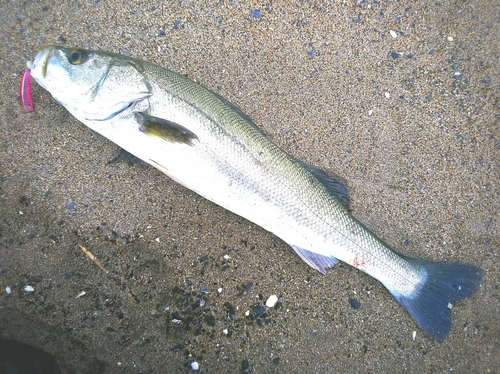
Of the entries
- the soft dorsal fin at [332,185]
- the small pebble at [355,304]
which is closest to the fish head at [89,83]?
the soft dorsal fin at [332,185]

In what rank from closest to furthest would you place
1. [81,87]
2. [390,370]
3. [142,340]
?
[81,87] < [142,340] < [390,370]

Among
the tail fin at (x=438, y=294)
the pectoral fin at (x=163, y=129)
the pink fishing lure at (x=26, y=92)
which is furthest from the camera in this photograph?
the tail fin at (x=438, y=294)

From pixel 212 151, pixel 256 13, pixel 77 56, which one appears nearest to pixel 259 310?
pixel 212 151

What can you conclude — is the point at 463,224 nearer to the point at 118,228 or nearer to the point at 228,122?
the point at 228,122

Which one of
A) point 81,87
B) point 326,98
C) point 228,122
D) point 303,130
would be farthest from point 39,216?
point 326,98

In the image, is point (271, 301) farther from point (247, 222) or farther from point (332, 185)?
Result: point (332, 185)

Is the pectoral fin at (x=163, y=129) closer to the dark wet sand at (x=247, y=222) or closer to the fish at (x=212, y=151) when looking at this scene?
the fish at (x=212, y=151)
